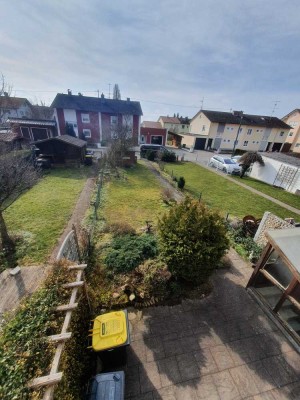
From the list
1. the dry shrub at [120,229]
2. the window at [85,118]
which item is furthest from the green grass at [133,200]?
the window at [85,118]

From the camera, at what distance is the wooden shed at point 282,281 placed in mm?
4629

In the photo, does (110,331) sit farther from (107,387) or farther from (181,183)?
(181,183)

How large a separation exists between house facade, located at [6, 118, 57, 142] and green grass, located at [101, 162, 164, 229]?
18.7m

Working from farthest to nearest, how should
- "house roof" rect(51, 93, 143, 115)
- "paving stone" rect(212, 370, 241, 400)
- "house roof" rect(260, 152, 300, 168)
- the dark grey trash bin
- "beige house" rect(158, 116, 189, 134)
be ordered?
"beige house" rect(158, 116, 189, 134) → "house roof" rect(51, 93, 143, 115) → "house roof" rect(260, 152, 300, 168) → "paving stone" rect(212, 370, 241, 400) → the dark grey trash bin

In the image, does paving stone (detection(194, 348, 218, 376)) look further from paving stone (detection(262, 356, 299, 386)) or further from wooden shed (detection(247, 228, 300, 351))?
wooden shed (detection(247, 228, 300, 351))

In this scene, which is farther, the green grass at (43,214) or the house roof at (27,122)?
the house roof at (27,122)

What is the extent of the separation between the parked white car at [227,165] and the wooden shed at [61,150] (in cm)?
1659

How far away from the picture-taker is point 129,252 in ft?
22.0

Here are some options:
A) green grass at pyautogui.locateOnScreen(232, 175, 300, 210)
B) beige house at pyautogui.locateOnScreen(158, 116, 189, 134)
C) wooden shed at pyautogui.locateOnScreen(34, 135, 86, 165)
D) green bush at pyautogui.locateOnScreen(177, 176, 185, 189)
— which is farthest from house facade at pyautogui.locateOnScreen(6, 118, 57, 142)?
beige house at pyautogui.locateOnScreen(158, 116, 189, 134)

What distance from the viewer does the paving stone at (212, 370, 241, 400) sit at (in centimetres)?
372

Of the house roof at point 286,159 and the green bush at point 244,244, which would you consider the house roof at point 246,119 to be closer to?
the house roof at point 286,159

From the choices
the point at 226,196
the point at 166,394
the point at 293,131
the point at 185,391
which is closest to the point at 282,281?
the point at 185,391

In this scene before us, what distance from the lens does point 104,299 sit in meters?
5.07

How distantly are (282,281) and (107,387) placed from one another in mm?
4945
